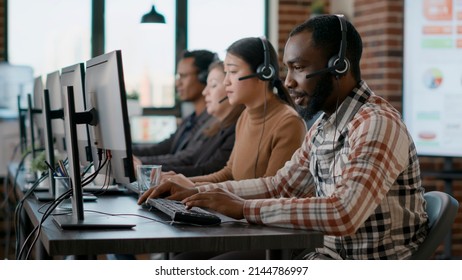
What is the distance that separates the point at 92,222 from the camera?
182cm

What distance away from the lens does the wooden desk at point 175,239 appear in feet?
5.18

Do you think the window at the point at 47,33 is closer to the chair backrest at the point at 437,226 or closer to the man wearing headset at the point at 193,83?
the man wearing headset at the point at 193,83

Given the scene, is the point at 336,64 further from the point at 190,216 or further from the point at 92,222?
the point at 92,222

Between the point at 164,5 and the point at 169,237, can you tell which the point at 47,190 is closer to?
the point at 169,237

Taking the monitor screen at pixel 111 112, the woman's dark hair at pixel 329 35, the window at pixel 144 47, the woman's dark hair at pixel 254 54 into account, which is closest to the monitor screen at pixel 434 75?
the woman's dark hair at pixel 254 54

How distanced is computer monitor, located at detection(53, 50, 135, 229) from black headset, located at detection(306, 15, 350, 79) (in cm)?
48

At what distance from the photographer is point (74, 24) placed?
5.96 meters

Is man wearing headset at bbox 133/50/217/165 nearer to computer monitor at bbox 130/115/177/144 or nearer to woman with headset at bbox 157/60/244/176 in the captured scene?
woman with headset at bbox 157/60/244/176

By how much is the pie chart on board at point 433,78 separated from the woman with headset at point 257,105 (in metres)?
1.62

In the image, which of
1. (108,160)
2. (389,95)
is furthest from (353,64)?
(389,95)

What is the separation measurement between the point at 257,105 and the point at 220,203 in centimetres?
122

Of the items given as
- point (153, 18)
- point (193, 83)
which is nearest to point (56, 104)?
point (193, 83)

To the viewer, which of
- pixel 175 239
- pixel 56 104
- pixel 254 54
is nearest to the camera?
pixel 175 239

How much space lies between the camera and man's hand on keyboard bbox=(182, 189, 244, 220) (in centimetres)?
182
